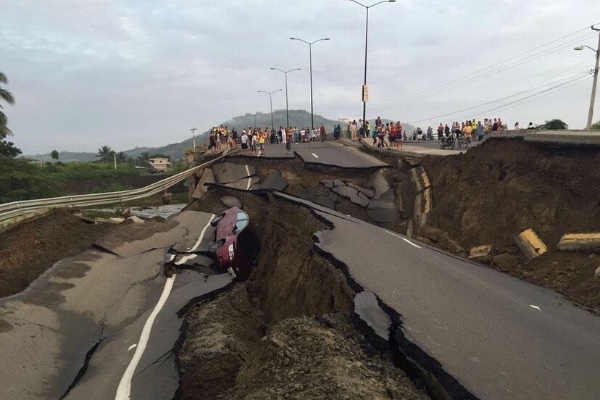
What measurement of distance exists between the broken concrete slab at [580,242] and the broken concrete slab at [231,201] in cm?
1310

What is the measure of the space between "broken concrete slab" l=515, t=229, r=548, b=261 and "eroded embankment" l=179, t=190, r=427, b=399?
501cm

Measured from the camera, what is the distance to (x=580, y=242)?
10297 millimetres

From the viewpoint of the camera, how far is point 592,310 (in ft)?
26.5

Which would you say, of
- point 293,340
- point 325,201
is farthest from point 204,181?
point 293,340

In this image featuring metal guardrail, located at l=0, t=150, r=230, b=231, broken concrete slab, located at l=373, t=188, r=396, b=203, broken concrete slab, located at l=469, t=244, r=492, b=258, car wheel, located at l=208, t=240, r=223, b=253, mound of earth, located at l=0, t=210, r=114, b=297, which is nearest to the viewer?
mound of earth, located at l=0, t=210, r=114, b=297

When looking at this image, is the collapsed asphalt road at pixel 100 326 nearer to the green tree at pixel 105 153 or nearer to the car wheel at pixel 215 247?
the car wheel at pixel 215 247

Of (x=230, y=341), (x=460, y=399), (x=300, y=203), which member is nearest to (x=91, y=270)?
(x=230, y=341)

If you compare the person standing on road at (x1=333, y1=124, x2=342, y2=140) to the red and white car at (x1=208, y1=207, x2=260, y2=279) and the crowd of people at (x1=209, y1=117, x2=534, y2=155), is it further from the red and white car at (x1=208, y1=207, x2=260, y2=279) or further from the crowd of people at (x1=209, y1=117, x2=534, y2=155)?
the red and white car at (x1=208, y1=207, x2=260, y2=279)

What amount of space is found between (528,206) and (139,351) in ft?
34.6

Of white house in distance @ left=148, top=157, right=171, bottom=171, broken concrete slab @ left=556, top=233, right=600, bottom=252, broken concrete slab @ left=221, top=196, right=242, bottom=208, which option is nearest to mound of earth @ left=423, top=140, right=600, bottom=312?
broken concrete slab @ left=556, top=233, right=600, bottom=252

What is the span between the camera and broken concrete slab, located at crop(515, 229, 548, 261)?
1130 centimetres

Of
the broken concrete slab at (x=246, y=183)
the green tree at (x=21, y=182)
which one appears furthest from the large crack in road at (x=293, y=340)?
the green tree at (x=21, y=182)

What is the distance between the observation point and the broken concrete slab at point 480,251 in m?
12.9

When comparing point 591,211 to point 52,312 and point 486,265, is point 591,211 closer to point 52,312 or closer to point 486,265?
point 486,265
